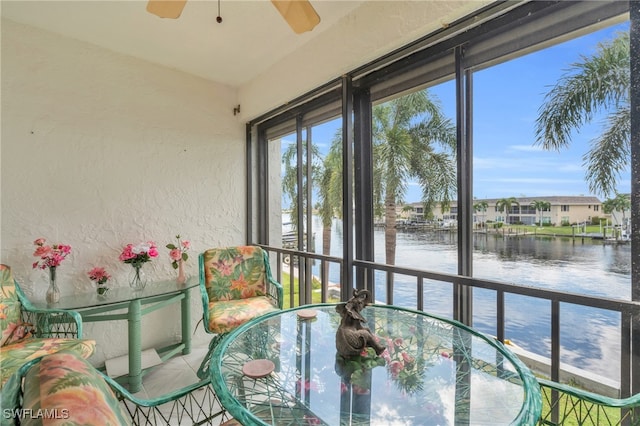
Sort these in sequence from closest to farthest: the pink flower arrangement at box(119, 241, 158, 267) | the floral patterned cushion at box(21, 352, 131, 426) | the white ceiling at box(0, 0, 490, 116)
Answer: the floral patterned cushion at box(21, 352, 131, 426)
the white ceiling at box(0, 0, 490, 116)
the pink flower arrangement at box(119, 241, 158, 267)

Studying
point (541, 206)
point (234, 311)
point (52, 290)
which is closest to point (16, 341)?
point (52, 290)

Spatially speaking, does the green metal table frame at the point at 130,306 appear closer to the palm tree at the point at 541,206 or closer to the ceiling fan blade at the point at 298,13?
the ceiling fan blade at the point at 298,13

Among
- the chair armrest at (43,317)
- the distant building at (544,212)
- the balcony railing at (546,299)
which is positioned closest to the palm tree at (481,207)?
the distant building at (544,212)

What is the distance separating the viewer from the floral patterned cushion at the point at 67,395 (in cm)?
53

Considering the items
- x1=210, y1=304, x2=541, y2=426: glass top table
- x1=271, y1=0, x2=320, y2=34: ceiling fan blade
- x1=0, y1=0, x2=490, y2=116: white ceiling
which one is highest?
x1=0, y1=0, x2=490, y2=116: white ceiling

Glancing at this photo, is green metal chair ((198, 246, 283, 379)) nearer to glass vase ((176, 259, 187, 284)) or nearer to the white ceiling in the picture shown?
glass vase ((176, 259, 187, 284))

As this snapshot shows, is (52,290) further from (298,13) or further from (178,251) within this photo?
(298,13)

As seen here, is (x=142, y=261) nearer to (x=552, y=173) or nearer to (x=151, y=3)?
(x=151, y=3)

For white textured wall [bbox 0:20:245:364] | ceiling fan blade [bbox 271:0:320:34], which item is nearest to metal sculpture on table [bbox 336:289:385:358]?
ceiling fan blade [bbox 271:0:320:34]

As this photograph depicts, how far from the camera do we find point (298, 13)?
1409 mm

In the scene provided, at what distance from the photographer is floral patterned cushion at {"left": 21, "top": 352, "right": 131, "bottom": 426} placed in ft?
1.75

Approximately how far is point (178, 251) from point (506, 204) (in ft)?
8.69

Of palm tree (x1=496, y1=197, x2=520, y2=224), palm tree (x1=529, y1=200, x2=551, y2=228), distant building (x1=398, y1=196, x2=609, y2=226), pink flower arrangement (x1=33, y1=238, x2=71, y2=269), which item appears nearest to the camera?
distant building (x1=398, y1=196, x2=609, y2=226)

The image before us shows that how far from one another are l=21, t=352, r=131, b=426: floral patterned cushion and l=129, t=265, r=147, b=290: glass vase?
2.03 meters
